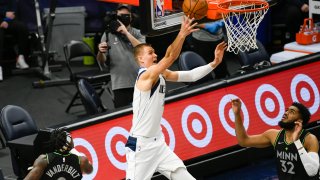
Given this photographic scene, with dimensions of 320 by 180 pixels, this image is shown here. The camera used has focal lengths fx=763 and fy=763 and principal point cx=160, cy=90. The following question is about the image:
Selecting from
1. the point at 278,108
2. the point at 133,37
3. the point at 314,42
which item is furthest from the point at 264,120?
the point at 314,42

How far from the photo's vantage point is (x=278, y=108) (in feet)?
33.4

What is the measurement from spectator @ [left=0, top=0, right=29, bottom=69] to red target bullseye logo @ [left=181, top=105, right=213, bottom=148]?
5907 millimetres

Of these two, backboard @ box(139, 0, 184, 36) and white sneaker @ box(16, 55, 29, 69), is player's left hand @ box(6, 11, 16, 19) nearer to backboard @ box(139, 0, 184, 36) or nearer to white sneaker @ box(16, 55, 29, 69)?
white sneaker @ box(16, 55, 29, 69)

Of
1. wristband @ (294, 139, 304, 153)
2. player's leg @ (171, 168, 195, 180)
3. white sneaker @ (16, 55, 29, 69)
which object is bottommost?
player's leg @ (171, 168, 195, 180)

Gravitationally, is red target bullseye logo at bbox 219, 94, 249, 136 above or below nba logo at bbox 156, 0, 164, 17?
below

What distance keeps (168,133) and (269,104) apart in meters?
1.59

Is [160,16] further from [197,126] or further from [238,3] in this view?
[197,126]

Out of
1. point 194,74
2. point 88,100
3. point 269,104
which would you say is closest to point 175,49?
point 194,74

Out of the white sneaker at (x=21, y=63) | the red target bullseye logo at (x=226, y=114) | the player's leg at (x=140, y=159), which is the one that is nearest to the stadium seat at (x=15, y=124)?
the player's leg at (x=140, y=159)

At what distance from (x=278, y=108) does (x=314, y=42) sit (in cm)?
263

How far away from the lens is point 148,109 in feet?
25.7

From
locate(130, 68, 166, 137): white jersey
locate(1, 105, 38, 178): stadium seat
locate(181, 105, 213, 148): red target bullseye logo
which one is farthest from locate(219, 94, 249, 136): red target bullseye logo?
locate(1, 105, 38, 178): stadium seat

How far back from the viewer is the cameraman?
9.70 m

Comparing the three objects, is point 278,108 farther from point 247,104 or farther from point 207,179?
point 207,179
